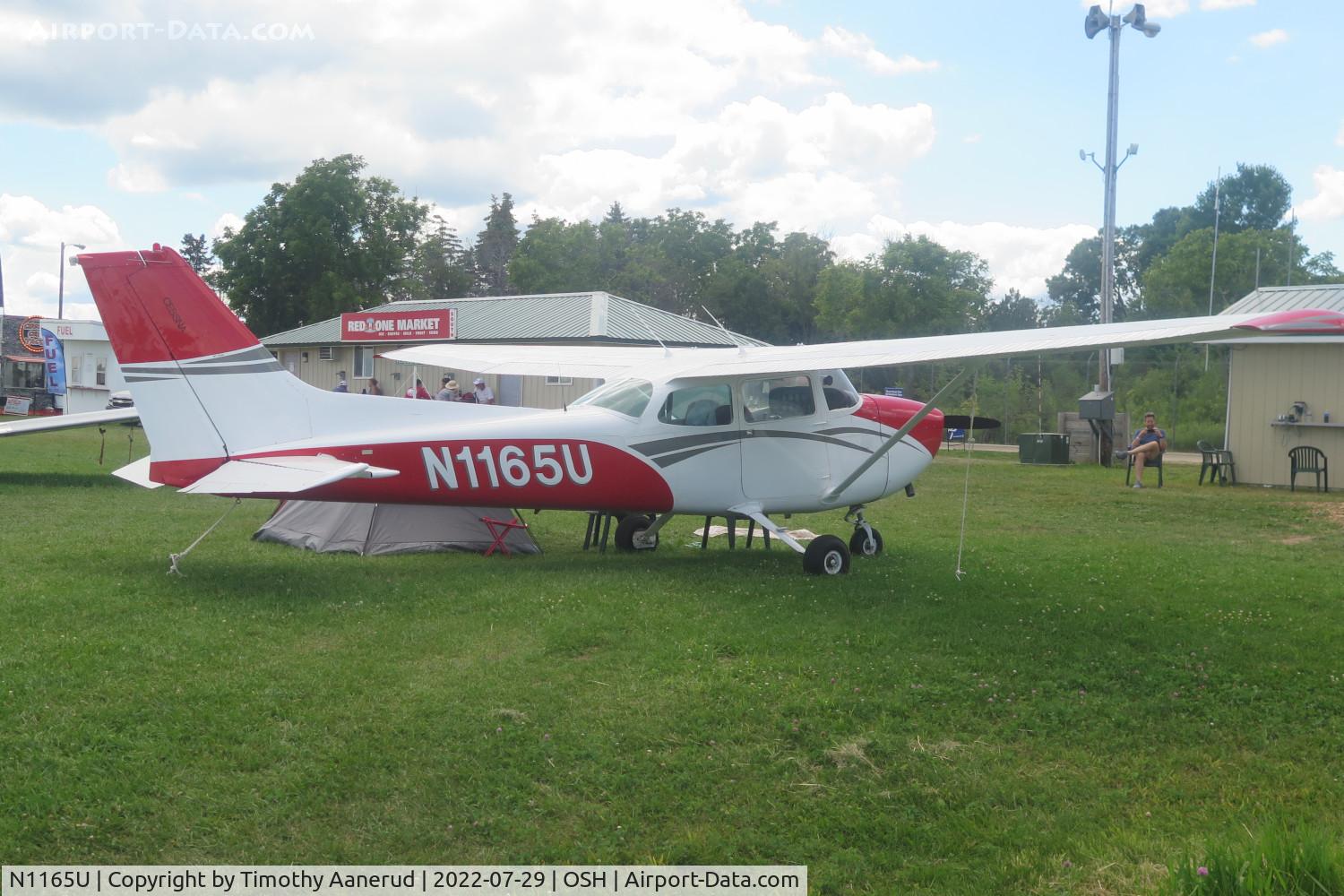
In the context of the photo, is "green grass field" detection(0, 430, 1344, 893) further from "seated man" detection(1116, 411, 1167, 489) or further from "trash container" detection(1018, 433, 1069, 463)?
"trash container" detection(1018, 433, 1069, 463)

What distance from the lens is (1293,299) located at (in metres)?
20.7

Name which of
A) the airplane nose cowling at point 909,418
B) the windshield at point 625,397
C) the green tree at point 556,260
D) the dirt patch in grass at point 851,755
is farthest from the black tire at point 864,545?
the green tree at point 556,260

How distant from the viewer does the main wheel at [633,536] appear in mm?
10797

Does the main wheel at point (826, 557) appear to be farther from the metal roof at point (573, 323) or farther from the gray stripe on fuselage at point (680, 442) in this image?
the metal roof at point (573, 323)

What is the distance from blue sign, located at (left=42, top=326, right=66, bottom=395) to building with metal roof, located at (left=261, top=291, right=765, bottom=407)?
7.82 metres

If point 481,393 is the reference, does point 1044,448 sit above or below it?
below

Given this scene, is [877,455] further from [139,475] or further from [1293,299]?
[1293,299]

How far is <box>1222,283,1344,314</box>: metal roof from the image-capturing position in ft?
66.0

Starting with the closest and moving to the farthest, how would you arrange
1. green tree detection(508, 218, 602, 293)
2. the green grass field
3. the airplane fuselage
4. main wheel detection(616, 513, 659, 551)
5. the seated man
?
the green grass field, the airplane fuselage, main wheel detection(616, 513, 659, 551), the seated man, green tree detection(508, 218, 602, 293)

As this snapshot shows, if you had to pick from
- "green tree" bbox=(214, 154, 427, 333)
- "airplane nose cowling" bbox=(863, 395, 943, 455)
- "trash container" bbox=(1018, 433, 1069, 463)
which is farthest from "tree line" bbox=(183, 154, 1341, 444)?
"airplane nose cowling" bbox=(863, 395, 943, 455)

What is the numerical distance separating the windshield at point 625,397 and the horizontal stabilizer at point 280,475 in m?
2.13

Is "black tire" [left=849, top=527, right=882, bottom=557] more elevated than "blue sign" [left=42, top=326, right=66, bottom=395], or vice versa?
"blue sign" [left=42, top=326, right=66, bottom=395]

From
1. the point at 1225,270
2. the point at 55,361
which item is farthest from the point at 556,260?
the point at 1225,270

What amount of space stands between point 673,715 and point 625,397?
14.9 feet
